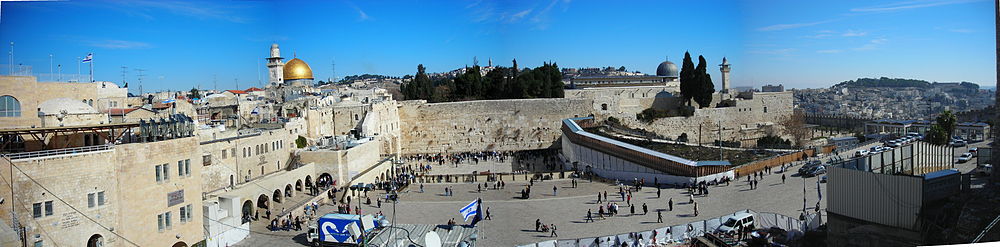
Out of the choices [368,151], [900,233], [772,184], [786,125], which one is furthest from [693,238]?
[786,125]

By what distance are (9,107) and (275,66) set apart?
18871 millimetres

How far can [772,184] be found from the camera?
38.0 ft

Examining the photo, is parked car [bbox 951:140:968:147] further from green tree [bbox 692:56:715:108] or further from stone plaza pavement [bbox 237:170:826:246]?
green tree [bbox 692:56:715:108]

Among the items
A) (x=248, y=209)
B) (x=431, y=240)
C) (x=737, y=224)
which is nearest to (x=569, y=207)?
(x=737, y=224)

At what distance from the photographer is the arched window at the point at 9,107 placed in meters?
8.43

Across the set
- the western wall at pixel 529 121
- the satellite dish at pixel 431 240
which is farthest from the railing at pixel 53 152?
the western wall at pixel 529 121

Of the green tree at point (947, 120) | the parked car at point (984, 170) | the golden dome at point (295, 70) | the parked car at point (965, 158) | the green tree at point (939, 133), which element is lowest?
the parked car at point (965, 158)

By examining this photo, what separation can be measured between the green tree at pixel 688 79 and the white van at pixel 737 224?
13691 millimetres

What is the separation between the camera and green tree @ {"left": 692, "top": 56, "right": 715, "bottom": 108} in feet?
72.8

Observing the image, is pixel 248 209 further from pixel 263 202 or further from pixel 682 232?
pixel 682 232

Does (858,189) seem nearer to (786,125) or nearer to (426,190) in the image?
(426,190)

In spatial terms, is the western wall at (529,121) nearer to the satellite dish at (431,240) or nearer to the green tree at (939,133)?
the green tree at (939,133)

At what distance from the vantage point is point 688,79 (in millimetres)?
22500

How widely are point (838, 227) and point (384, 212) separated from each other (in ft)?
22.0
